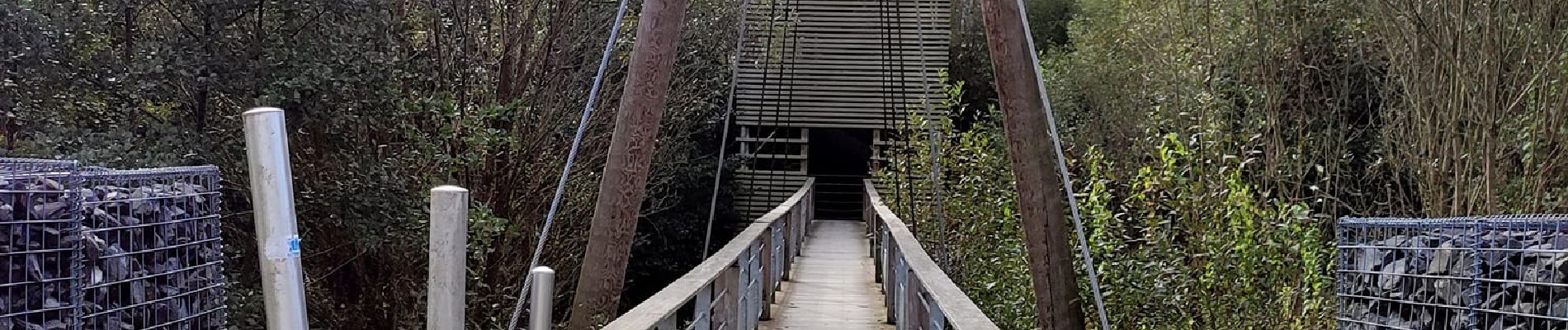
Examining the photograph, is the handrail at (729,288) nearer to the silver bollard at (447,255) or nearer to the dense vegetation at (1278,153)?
the silver bollard at (447,255)

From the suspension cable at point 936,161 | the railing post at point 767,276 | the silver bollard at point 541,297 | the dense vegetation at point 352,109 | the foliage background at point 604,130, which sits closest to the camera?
the silver bollard at point 541,297

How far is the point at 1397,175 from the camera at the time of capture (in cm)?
930

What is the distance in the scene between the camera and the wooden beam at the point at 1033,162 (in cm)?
551

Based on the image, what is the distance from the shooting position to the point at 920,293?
410 centimetres

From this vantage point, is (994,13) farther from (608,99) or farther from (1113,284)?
(608,99)

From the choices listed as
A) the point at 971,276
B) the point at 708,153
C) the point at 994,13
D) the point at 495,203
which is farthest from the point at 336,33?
the point at 708,153

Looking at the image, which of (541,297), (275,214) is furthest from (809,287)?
(275,214)

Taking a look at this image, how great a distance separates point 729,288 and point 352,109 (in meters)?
4.23

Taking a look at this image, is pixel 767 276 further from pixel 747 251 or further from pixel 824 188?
pixel 824 188

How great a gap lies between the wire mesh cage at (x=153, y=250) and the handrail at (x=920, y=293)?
7.35 ft

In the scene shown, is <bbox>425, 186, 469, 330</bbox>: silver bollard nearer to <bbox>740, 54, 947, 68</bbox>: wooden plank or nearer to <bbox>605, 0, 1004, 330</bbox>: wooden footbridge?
<bbox>605, 0, 1004, 330</bbox>: wooden footbridge

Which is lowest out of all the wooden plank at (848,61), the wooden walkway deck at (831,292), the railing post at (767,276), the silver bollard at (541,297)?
the wooden walkway deck at (831,292)

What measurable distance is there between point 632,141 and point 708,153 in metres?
11.2

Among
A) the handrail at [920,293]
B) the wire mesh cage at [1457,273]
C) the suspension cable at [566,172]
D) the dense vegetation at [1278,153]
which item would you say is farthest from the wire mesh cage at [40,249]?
the dense vegetation at [1278,153]
